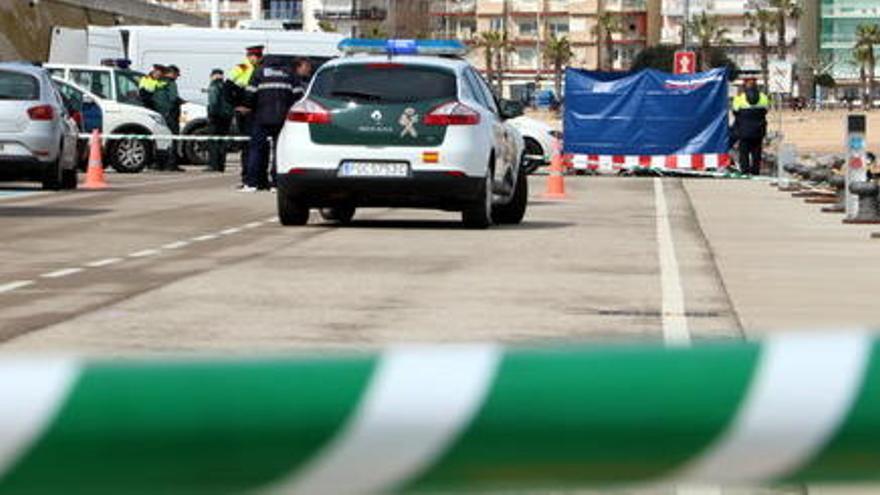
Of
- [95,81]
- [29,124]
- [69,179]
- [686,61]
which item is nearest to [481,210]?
[29,124]

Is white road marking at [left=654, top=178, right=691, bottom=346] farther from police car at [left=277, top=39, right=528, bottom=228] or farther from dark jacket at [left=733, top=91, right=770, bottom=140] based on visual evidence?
dark jacket at [left=733, top=91, right=770, bottom=140]

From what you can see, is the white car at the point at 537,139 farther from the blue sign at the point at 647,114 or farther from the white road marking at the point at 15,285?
the white road marking at the point at 15,285

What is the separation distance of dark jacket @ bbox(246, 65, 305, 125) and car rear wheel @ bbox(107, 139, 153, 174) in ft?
36.9

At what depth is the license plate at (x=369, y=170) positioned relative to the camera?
21547mm

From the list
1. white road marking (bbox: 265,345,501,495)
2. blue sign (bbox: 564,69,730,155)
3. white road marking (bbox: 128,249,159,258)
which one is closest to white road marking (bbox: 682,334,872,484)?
white road marking (bbox: 265,345,501,495)

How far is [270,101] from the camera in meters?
29.6

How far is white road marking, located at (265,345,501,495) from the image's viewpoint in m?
2.07

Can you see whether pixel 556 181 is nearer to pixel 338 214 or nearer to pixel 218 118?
pixel 338 214

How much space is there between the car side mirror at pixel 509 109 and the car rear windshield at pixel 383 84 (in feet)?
6.90

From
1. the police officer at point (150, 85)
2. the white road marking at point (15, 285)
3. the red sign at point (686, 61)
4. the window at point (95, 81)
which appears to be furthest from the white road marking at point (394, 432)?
the red sign at point (686, 61)

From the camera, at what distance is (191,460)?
1999 mm

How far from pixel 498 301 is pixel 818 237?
28.2 feet

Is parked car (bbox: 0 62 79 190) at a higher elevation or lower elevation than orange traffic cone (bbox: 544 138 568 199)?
higher

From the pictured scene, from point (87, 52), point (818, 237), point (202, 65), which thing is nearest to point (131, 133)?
point (202, 65)
